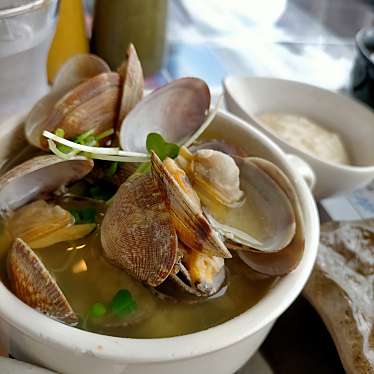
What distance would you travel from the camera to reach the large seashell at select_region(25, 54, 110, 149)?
24.9 inches

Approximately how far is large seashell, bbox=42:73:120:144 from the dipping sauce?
0.34m

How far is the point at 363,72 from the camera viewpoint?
3.31 feet

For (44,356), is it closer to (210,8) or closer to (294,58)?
(294,58)

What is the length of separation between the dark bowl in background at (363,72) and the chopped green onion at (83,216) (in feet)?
1.97

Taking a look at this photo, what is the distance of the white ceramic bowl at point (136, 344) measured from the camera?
462 mm

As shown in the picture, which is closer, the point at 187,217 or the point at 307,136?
the point at 187,217

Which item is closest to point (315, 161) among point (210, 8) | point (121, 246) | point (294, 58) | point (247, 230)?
point (247, 230)

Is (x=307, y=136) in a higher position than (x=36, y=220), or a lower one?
lower

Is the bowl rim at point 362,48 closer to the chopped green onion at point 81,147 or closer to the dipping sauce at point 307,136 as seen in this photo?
the dipping sauce at point 307,136

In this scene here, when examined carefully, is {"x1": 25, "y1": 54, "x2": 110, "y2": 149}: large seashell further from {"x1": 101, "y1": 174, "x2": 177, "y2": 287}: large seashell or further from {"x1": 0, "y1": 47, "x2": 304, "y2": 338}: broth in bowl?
{"x1": 101, "y1": 174, "x2": 177, "y2": 287}: large seashell

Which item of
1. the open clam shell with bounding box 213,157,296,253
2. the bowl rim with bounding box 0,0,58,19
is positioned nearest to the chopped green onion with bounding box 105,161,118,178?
the open clam shell with bounding box 213,157,296,253

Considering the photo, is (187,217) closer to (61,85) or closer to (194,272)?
(194,272)

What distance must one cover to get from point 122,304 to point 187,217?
0.35 ft

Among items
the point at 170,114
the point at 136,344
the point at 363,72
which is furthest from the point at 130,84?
the point at 363,72
